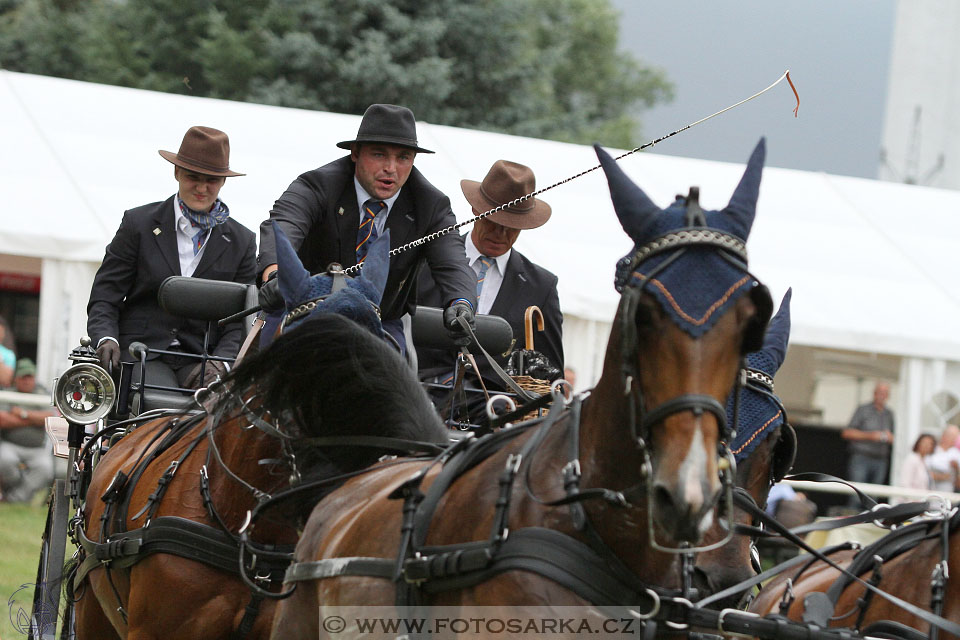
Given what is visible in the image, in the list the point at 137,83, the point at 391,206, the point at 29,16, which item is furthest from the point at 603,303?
the point at 29,16

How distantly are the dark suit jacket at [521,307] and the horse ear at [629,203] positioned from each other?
10.7 feet

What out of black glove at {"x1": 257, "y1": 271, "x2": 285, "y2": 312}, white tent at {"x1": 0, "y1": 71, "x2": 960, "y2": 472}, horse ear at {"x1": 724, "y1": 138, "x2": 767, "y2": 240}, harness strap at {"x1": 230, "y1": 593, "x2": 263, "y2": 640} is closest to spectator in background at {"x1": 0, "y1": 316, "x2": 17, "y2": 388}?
white tent at {"x1": 0, "y1": 71, "x2": 960, "y2": 472}

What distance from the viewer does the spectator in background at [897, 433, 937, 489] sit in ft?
40.1

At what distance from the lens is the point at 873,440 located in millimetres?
13422

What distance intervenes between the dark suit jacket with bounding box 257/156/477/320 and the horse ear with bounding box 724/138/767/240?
7.36ft

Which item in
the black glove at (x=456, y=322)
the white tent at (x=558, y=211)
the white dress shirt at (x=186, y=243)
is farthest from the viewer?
the white tent at (x=558, y=211)

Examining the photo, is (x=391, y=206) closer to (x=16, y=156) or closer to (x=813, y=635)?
(x=813, y=635)

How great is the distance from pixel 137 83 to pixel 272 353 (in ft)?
59.1

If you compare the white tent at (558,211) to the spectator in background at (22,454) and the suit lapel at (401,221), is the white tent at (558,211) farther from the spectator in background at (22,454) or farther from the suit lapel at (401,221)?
the suit lapel at (401,221)

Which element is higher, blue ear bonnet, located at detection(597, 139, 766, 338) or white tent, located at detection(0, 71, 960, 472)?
white tent, located at detection(0, 71, 960, 472)

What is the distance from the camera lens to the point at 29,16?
2280 cm

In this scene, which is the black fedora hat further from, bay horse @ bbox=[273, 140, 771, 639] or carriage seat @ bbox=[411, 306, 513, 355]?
bay horse @ bbox=[273, 140, 771, 639]

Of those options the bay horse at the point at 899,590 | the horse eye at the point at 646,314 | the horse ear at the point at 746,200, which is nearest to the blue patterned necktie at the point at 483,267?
the bay horse at the point at 899,590

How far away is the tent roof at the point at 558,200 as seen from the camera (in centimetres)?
1176
